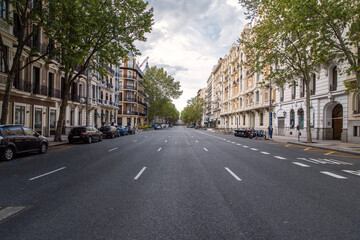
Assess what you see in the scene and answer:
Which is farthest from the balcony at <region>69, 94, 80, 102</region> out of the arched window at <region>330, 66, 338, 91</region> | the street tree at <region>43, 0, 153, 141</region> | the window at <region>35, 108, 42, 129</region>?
the arched window at <region>330, 66, 338, 91</region>

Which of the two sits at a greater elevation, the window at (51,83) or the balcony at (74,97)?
the window at (51,83)

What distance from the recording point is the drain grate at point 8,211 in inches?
152

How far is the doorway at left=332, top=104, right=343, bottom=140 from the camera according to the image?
2325 cm

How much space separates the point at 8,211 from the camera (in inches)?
163

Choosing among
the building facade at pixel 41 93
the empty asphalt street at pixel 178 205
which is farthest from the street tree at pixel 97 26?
the empty asphalt street at pixel 178 205

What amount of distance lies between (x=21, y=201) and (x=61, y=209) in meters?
1.23

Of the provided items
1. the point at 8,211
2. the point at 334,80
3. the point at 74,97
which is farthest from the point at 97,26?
the point at 334,80

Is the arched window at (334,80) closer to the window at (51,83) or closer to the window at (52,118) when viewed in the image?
the window at (51,83)

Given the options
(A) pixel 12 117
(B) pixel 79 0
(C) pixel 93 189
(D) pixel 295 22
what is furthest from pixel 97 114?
(C) pixel 93 189

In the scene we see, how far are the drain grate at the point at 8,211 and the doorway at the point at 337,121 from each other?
27.1m

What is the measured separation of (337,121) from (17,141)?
28.3 meters

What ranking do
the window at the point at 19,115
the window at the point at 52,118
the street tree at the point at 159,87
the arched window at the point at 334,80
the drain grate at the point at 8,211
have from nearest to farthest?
1. the drain grate at the point at 8,211
2. the window at the point at 19,115
3. the arched window at the point at 334,80
4. the window at the point at 52,118
5. the street tree at the point at 159,87

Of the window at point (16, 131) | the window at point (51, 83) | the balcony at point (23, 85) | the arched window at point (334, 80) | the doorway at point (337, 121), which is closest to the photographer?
the window at point (16, 131)

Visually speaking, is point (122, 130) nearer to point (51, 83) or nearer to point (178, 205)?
point (51, 83)
